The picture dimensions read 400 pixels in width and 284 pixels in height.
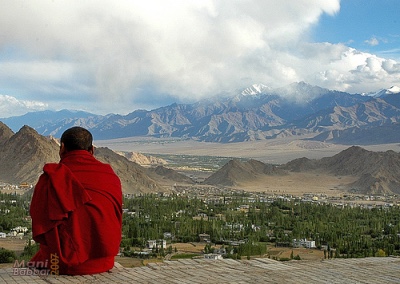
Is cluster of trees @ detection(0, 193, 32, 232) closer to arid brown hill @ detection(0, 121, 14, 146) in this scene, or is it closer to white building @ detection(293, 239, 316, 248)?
white building @ detection(293, 239, 316, 248)

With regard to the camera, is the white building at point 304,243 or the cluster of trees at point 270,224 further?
the white building at point 304,243

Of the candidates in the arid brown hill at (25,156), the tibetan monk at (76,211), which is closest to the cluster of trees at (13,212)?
the arid brown hill at (25,156)

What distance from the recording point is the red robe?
6.07 metres

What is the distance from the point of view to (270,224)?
34656mm

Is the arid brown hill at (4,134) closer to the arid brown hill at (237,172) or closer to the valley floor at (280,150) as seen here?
the arid brown hill at (237,172)

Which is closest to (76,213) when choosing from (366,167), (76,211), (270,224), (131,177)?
(76,211)

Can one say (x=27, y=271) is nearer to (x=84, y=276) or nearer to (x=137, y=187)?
(x=84, y=276)

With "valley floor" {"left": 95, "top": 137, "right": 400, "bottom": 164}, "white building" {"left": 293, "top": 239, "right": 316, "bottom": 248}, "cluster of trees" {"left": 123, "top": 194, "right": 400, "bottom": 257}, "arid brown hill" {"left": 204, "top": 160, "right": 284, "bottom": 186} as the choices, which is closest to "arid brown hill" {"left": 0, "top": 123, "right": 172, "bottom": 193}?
"arid brown hill" {"left": 204, "top": 160, "right": 284, "bottom": 186}

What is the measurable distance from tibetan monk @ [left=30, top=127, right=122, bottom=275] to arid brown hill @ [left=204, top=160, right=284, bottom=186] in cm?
6693

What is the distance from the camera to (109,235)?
634cm

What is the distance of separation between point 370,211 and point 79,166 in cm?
3979

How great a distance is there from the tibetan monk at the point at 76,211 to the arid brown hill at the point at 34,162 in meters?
51.1

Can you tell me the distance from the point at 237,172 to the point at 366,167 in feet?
63.7

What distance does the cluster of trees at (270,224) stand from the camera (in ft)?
84.3
